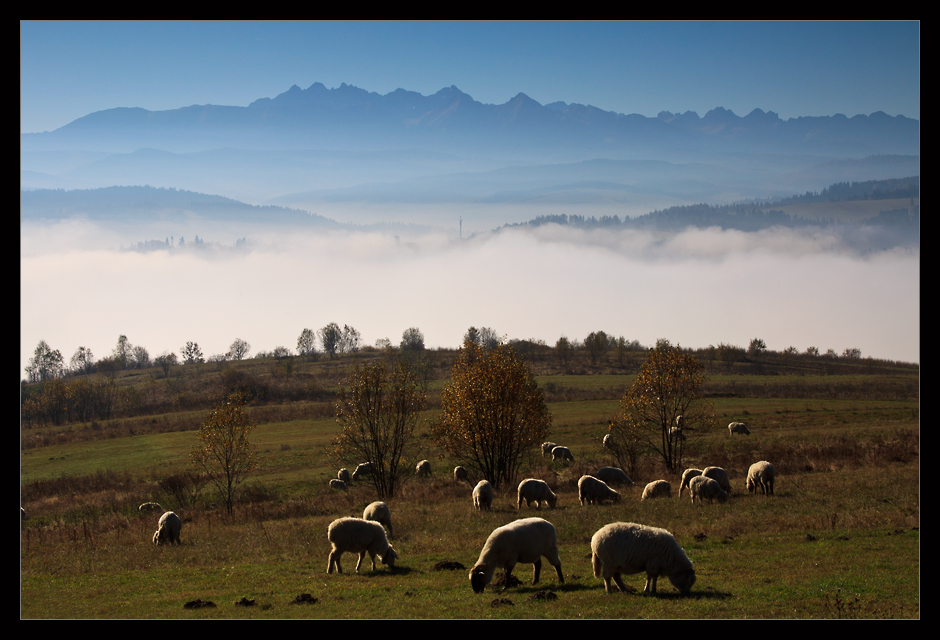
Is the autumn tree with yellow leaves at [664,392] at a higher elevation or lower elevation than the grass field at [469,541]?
higher

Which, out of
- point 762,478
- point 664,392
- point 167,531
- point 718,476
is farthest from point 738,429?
point 167,531

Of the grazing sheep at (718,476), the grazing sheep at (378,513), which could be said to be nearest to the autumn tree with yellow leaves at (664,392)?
the grazing sheep at (718,476)

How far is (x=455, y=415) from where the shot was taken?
37.9 metres

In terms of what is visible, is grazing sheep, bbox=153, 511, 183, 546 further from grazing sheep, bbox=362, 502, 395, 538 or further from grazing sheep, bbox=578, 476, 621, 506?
grazing sheep, bbox=578, 476, 621, 506

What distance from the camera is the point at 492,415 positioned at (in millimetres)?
37562

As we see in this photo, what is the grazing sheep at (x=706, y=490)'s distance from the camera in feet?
91.1

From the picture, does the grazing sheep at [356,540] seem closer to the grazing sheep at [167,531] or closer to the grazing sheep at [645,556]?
the grazing sheep at [645,556]

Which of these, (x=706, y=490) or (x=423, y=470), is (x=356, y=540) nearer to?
(x=706, y=490)

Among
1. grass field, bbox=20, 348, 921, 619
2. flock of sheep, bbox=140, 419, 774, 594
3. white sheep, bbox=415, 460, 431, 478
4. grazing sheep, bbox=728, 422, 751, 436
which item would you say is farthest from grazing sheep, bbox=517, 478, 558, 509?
grazing sheep, bbox=728, 422, 751, 436

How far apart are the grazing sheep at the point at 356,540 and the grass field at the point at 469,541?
23.2 inches

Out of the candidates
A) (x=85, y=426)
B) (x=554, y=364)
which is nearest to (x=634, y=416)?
(x=85, y=426)
